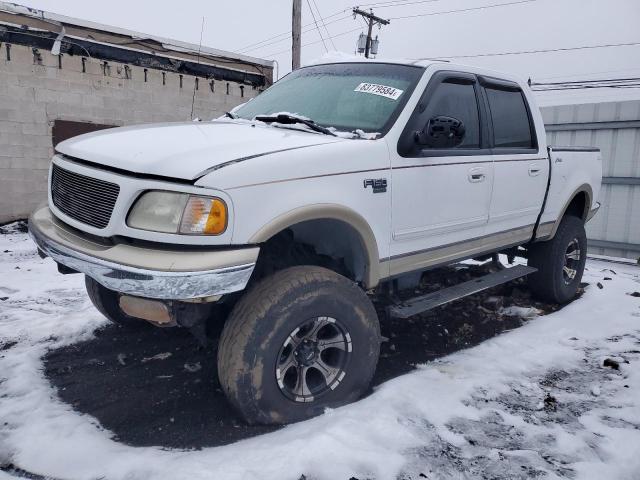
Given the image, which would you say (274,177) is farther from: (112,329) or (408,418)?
(112,329)

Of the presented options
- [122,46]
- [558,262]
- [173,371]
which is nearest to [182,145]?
[173,371]

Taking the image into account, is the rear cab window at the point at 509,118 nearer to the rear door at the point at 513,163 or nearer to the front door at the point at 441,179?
the rear door at the point at 513,163

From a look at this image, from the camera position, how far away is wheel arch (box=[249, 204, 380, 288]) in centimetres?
258

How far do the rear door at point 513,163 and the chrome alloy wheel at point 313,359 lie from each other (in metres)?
1.76

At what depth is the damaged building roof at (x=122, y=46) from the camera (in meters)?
8.29

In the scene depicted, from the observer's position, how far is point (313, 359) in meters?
2.76

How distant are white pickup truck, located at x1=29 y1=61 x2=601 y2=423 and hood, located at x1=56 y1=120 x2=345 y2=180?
1 centimetres

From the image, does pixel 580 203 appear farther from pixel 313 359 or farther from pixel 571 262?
pixel 313 359

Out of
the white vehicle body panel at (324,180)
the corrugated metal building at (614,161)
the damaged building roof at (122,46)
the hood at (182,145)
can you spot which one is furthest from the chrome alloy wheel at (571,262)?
the damaged building roof at (122,46)

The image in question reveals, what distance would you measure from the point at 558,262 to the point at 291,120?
10.8 feet

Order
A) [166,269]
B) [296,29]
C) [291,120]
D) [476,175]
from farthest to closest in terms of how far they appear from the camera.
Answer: [296,29]
[476,175]
[291,120]
[166,269]

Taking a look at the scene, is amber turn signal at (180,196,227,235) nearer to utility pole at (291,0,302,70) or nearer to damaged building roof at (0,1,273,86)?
damaged building roof at (0,1,273,86)

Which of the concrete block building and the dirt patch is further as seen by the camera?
the concrete block building

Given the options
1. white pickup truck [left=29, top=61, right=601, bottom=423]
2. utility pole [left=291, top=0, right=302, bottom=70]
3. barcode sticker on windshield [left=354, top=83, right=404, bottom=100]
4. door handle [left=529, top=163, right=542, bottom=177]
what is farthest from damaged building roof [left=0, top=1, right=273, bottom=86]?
door handle [left=529, top=163, right=542, bottom=177]
